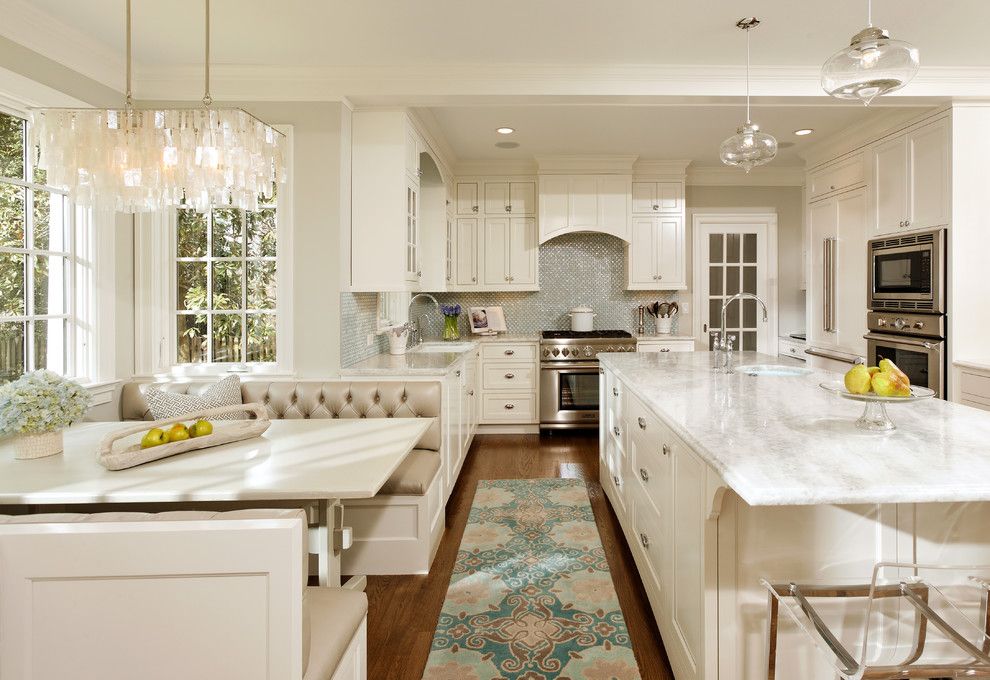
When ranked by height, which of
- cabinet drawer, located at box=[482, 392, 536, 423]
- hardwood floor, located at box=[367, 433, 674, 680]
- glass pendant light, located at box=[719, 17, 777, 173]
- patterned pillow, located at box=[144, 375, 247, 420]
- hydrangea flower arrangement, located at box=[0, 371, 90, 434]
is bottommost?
hardwood floor, located at box=[367, 433, 674, 680]

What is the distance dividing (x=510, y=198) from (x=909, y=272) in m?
3.37

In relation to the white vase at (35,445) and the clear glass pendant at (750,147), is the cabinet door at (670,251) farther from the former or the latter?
the white vase at (35,445)

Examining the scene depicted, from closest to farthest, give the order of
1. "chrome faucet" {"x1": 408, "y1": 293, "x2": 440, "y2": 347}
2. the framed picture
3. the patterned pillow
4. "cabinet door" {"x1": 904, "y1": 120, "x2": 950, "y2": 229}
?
the patterned pillow < "cabinet door" {"x1": 904, "y1": 120, "x2": 950, "y2": 229} < "chrome faucet" {"x1": 408, "y1": 293, "x2": 440, "y2": 347} < the framed picture

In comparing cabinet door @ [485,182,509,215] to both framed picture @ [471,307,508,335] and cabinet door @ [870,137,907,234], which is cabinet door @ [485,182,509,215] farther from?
cabinet door @ [870,137,907,234]

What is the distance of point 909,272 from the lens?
389cm

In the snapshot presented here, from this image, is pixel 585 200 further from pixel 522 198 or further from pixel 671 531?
Result: pixel 671 531

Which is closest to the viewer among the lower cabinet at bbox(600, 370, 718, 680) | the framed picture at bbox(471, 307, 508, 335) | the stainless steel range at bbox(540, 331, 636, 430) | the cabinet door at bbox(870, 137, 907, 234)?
the lower cabinet at bbox(600, 370, 718, 680)

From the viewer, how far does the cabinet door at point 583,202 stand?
5.55 meters

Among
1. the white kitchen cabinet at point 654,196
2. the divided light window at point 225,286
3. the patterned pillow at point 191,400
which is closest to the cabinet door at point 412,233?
the divided light window at point 225,286

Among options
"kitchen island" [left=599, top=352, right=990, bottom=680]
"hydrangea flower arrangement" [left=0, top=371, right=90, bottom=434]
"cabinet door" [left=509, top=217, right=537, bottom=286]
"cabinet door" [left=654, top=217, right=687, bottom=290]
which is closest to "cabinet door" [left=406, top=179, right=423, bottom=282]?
"cabinet door" [left=509, top=217, right=537, bottom=286]

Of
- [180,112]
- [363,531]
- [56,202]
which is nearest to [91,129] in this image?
[180,112]

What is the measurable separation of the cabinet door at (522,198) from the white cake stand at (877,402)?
4.23 meters

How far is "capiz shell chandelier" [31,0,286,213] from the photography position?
1952 millimetres

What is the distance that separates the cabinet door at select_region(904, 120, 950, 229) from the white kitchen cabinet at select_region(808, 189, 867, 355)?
51 centimetres
